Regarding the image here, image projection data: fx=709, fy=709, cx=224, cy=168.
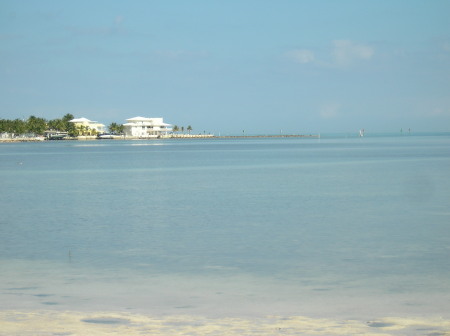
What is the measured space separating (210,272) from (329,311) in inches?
124

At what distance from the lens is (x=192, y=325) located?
805 centimetres

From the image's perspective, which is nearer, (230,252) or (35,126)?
(230,252)

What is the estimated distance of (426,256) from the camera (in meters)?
12.8

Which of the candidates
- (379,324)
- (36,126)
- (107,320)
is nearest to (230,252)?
(107,320)

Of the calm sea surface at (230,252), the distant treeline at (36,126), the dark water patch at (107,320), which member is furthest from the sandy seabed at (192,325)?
the distant treeline at (36,126)

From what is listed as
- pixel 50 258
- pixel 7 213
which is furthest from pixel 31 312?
pixel 7 213

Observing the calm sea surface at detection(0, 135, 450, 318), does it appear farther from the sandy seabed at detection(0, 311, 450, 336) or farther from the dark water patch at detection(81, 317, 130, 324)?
the dark water patch at detection(81, 317, 130, 324)

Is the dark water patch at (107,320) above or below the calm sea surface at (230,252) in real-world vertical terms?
above

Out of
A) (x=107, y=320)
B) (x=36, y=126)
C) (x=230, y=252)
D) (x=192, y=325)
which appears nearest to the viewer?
(x=192, y=325)

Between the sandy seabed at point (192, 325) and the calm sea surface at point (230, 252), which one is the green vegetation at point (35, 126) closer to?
the calm sea surface at point (230, 252)

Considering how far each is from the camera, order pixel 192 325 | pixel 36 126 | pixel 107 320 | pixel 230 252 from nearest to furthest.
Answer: pixel 192 325
pixel 107 320
pixel 230 252
pixel 36 126

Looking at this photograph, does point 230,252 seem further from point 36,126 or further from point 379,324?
point 36,126

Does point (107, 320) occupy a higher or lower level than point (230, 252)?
higher

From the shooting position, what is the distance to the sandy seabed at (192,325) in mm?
7656
